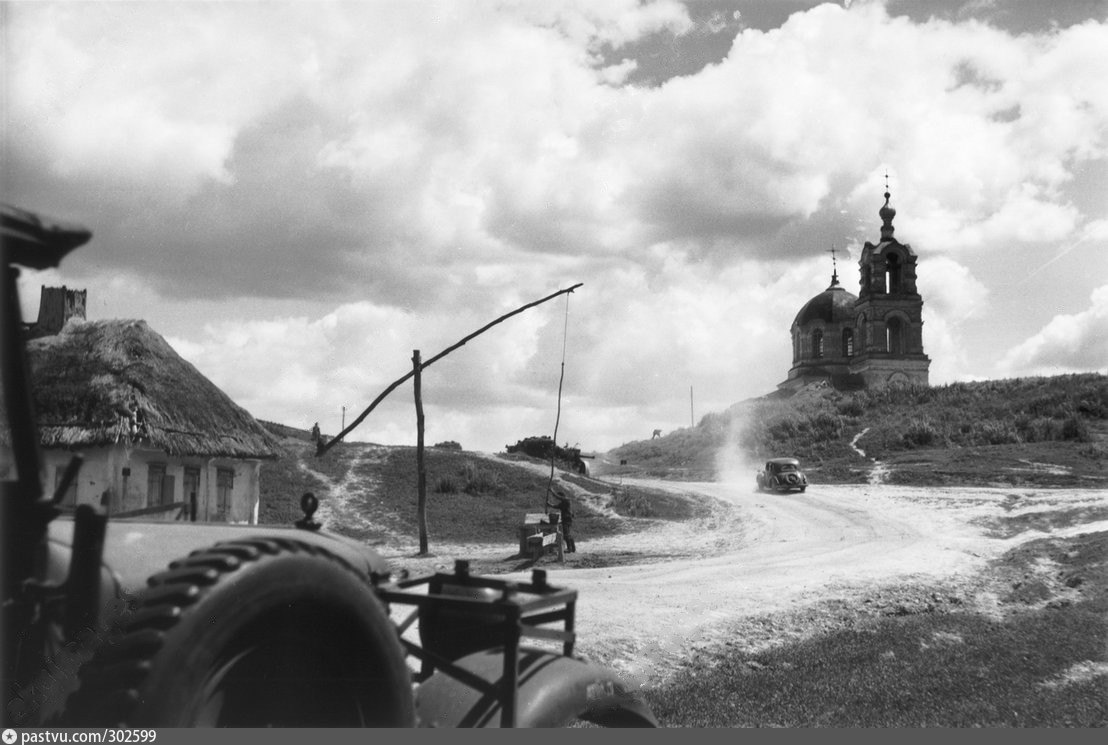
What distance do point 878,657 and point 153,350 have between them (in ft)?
45.6

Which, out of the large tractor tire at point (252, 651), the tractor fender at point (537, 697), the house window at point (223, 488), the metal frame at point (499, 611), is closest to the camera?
the large tractor tire at point (252, 651)

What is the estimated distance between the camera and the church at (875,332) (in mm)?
77125

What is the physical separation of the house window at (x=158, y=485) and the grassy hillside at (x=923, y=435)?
3236cm

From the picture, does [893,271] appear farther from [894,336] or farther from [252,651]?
[252,651]

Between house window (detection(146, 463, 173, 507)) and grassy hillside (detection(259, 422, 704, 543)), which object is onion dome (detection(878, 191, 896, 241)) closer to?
grassy hillside (detection(259, 422, 704, 543))

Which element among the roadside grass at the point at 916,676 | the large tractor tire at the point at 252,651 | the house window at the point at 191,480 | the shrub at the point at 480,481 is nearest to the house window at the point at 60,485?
the large tractor tire at the point at 252,651

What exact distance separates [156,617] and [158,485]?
18.6 metres

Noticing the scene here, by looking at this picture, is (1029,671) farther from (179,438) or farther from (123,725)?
(179,438)

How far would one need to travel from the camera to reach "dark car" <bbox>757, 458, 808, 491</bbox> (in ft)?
141

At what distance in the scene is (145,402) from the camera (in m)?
18.7

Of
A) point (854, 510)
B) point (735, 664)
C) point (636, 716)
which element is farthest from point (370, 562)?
point (854, 510)

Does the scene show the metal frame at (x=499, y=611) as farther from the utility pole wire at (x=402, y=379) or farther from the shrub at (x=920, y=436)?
the shrub at (x=920, y=436)

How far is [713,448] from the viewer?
2623 inches

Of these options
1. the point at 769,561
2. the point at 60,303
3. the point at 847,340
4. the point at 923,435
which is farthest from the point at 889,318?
the point at 60,303
